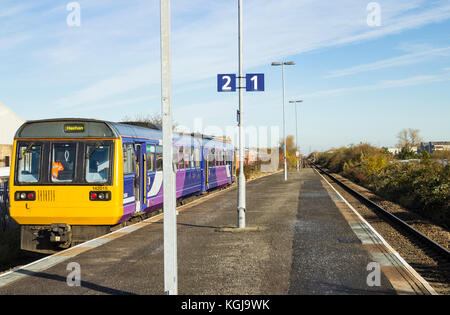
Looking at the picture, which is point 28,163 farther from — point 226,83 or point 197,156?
point 197,156

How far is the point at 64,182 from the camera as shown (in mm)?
10078

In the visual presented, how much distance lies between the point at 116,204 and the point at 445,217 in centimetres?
1107

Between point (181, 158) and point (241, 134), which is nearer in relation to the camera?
point (241, 134)

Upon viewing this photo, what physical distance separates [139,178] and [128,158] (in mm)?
1066

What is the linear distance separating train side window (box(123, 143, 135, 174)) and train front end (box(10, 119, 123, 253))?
42cm

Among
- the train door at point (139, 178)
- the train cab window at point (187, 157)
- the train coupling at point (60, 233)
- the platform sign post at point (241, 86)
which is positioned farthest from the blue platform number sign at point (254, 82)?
the train cab window at point (187, 157)

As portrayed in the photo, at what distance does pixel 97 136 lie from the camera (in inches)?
406

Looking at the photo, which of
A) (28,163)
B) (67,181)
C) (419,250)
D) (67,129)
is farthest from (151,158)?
(419,250)

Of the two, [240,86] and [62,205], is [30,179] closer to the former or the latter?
[62,205]

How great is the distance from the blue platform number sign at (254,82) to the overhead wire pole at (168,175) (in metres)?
6.00

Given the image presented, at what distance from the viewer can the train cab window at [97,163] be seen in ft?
33.2

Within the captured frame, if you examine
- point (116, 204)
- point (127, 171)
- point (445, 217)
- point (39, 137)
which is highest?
point (39, 137)

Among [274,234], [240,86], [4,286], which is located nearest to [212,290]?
[4,286]

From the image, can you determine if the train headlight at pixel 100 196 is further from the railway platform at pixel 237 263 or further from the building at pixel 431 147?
the building at pixel 431 147
